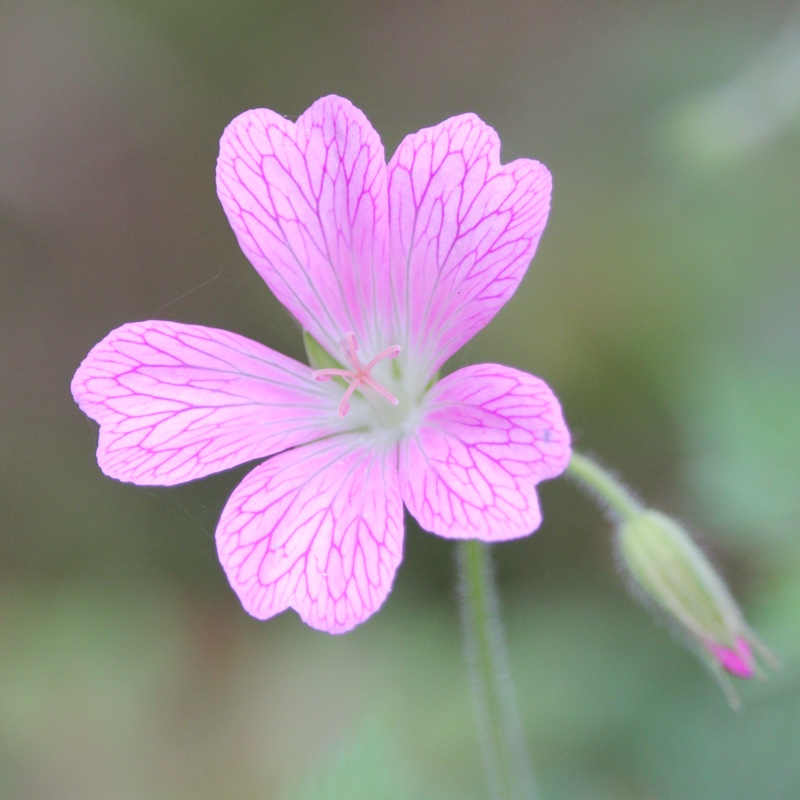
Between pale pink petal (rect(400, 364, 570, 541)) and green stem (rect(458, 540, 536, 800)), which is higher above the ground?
pale pink petal (rect(400, 364, 570, 541))

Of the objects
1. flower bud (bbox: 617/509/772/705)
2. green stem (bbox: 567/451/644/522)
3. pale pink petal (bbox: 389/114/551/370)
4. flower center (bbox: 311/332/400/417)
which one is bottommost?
flower bud (bbox: 617/509/772/705)

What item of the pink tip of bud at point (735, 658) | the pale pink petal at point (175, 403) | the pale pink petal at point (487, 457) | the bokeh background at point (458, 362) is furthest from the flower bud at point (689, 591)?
the bokeh background at point (458, 362)

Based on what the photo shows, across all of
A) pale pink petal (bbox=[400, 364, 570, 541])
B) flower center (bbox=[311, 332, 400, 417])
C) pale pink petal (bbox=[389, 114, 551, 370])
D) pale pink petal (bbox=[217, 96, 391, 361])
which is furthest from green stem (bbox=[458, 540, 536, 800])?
pale pink petal (bbox=[217, 96, 391, 361])

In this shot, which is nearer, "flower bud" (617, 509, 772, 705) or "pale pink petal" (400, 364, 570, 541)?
"pale pink petal" (400, 364, 570, 541)

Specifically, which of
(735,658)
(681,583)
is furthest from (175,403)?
(735,658)

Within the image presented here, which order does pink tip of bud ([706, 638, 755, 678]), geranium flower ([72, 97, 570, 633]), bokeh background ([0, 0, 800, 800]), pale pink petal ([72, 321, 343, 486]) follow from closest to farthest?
geranium flower ([72, 97, 570, 633]) → pale pink petal ([72, 321, 343, 486]) → pink tip of bud ([706, 638, 755, 678]) → bokeh background ([0, 0, 800, 800])

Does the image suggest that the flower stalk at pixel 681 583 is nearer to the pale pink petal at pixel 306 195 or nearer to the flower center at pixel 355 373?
the flower center at pixel 355 373

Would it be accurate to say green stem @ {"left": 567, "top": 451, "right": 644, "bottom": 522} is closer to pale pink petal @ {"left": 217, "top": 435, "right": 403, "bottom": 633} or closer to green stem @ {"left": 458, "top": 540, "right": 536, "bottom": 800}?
green stem @ {"left": 458, "top": 540, "right": 536, "bottom": 800}

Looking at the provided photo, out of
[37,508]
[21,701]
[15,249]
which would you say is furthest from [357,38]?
[21,701]
